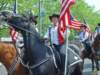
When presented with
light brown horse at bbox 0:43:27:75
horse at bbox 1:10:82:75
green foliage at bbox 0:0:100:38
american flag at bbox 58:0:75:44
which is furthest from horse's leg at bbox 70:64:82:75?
light brown horse at bbox 0:43:27:75

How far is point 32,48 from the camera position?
10797mm

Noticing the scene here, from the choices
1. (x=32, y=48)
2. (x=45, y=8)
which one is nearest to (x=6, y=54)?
(x=32, y=48)

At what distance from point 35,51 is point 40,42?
31 centimetres

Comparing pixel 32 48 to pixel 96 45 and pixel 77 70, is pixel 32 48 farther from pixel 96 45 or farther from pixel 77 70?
pixel 96 45

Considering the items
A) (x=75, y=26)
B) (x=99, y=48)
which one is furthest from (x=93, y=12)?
(x=75, y=26)

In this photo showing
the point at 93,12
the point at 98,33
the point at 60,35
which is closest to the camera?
the point at 60,35

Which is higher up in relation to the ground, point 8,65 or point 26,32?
point 26,32

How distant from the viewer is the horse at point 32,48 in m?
10.6

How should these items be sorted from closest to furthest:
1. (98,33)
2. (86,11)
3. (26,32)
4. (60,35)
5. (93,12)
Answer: (26,32)
(60,35)
(98,33)
(86,11)
(93,12)

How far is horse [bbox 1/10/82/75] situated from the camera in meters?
10.6

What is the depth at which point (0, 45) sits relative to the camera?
36.3 feet

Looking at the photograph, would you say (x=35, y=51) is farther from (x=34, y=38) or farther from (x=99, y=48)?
(x=99, y=48)

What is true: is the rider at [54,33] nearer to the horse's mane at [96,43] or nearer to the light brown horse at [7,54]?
the light brown horse at [7,54]

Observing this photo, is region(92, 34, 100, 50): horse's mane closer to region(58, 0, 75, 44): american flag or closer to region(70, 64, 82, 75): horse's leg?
region(70, 64, 82, 75): horse's leg
